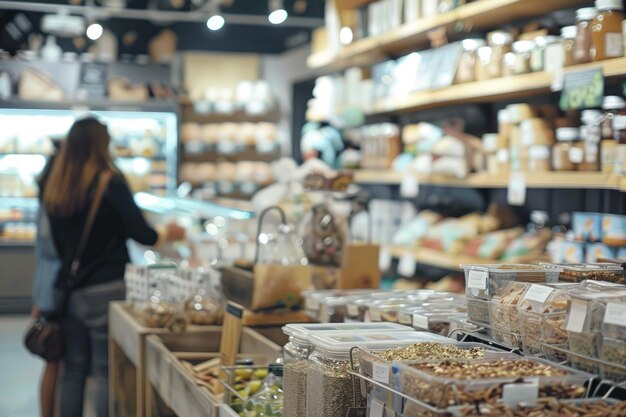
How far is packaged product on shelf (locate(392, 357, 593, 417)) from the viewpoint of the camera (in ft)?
5.08

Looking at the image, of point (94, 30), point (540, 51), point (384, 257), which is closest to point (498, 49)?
point (540, 51)

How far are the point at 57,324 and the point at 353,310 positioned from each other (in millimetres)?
1999

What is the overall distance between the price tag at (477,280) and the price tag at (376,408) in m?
0.44

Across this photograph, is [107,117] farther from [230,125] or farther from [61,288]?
[61,288]

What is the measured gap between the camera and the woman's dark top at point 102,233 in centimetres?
448

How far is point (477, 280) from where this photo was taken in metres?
2.12

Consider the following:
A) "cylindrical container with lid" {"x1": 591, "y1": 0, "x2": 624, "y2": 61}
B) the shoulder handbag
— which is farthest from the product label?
the shoulder handbag

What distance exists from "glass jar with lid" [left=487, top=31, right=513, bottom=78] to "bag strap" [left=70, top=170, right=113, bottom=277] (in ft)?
6.37

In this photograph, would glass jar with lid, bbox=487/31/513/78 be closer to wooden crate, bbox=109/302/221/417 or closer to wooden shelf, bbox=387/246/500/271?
wooden shelf, bbox=387/246/500/271

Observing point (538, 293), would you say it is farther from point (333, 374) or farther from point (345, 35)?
point (345, 35)

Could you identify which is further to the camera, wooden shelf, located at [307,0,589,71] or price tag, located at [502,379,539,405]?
wooden shelf, located at [307,0,589,71]

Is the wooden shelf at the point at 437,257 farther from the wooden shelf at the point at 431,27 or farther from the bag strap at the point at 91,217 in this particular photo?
the bag strap at the point at 91,217

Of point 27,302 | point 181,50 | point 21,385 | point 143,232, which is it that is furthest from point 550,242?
point 181,50

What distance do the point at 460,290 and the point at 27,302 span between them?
5842mm
